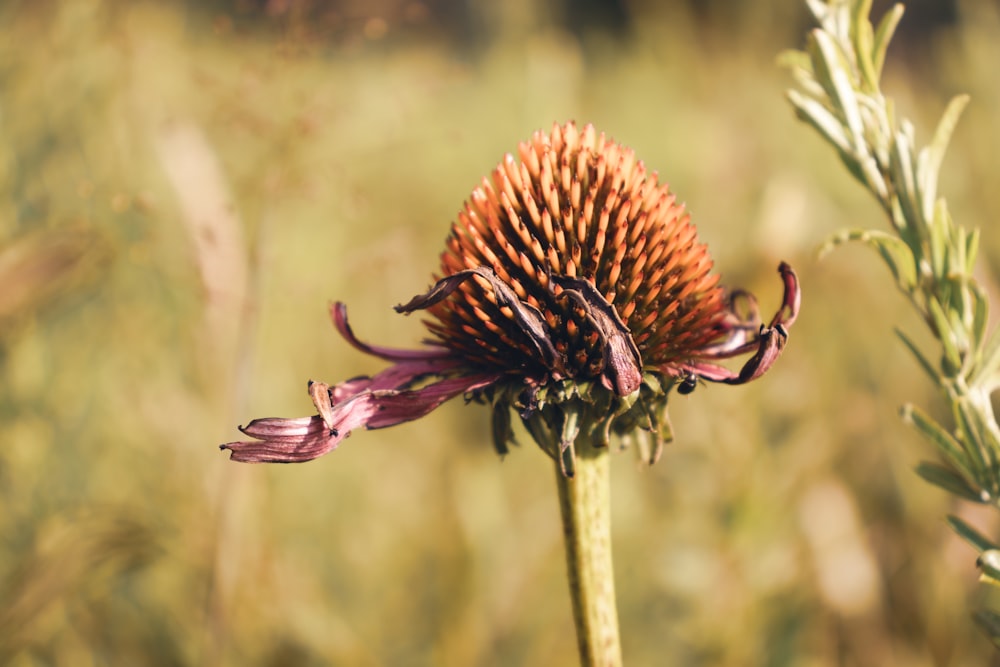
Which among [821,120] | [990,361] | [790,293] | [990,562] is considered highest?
[821,120]

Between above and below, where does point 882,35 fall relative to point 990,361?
above

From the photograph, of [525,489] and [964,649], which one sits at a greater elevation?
[525,489]

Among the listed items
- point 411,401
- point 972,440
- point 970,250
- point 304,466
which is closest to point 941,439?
point 972,440

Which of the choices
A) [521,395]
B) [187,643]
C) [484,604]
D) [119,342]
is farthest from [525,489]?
[521,395]

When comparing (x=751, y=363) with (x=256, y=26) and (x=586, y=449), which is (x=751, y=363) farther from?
(x=256, y=26)

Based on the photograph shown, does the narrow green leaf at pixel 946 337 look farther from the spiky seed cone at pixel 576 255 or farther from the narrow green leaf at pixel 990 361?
the spiky seed cone at pixel 576 255

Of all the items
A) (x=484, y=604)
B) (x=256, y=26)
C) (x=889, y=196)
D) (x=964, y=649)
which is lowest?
(x=964, y=649)

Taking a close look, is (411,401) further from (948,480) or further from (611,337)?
(948,480)
